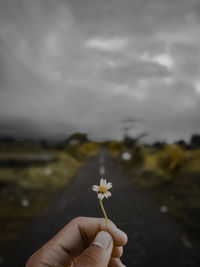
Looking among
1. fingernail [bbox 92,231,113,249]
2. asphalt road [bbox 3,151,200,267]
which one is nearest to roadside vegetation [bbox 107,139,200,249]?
asphalt road [bbox 3,151,200,267]

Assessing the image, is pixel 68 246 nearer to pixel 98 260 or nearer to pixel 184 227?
pixel 98 260

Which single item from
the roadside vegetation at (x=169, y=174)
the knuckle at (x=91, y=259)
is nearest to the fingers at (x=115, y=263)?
the knuckle at (x=91, y=259)

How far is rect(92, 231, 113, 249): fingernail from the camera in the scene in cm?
50

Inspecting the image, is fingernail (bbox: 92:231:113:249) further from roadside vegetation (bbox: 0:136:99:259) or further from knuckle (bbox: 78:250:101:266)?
roadside vegetation (bbox: 0:136:99:259)

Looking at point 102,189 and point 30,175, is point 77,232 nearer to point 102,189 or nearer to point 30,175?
point 102,189

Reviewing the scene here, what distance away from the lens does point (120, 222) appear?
570 mm

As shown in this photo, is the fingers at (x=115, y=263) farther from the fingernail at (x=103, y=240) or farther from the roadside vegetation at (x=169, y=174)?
the roadside vegetation at (x=169, y=174)

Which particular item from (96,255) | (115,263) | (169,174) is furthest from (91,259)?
(169,174)

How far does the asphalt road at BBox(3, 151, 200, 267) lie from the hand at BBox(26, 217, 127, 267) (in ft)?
0.11

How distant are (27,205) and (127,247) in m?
2.03

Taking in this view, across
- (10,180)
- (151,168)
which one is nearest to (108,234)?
(151,168)

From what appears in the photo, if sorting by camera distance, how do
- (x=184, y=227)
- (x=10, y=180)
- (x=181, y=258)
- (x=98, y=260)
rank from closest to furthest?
(x=98, y=260)
(x=181, y=258)
(x=10, y=180)
(x=184, y=227)

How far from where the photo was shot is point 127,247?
62 centimetres

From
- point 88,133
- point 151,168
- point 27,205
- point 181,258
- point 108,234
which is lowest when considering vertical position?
point 181,258
